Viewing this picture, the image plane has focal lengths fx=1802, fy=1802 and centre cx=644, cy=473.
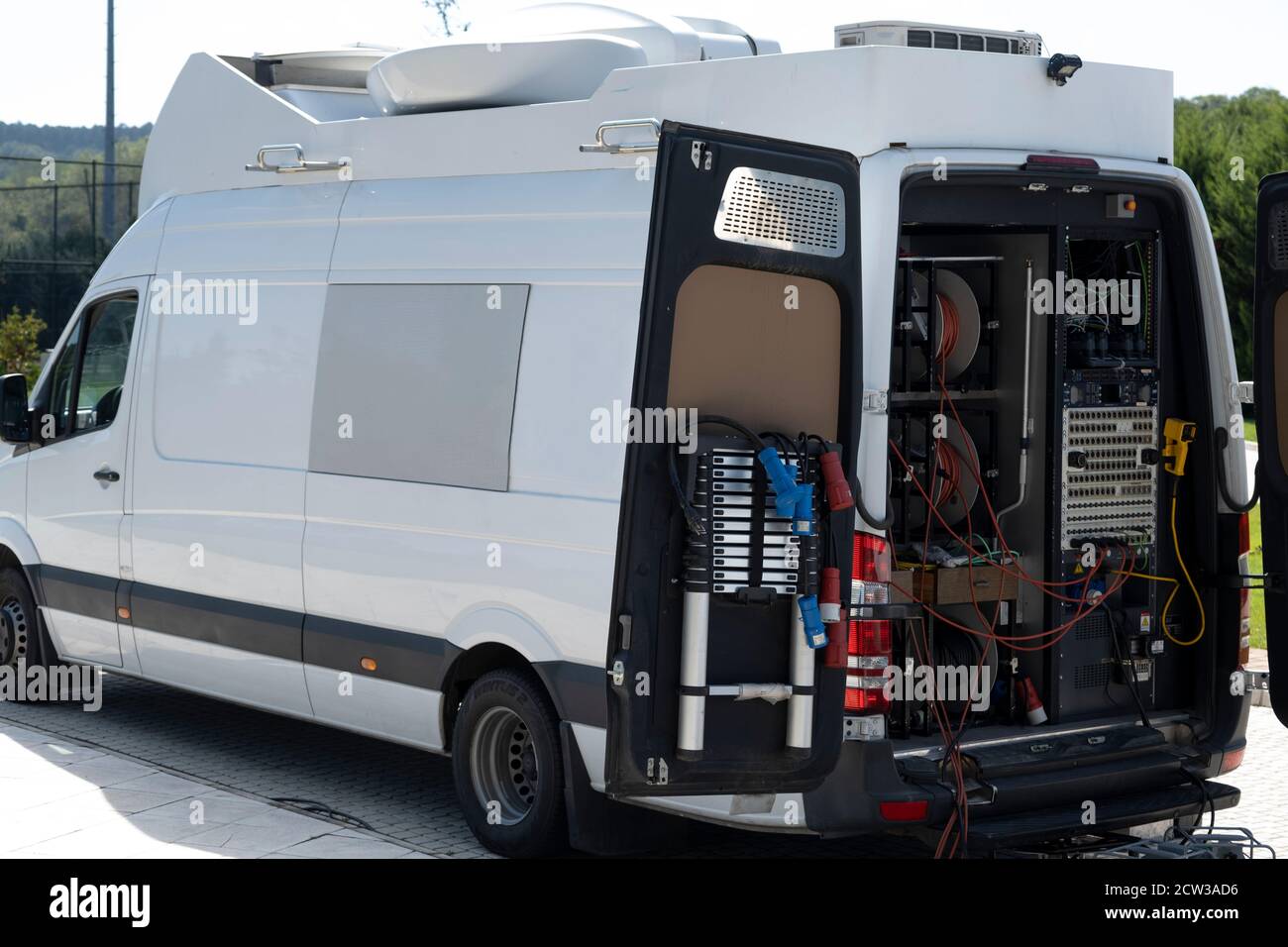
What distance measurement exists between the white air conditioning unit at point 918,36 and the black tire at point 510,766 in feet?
8.52

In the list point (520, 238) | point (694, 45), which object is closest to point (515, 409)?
point (520, 238)

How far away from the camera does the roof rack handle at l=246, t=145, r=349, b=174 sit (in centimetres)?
780

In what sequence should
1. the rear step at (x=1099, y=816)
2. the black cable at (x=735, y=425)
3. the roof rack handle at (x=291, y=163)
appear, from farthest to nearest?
1. the roof rack handle at (x=291, y=163)
2. the rear step at (x=1099, y=816)
3. the black cable at (x=735, y=425)

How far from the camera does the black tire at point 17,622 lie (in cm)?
951

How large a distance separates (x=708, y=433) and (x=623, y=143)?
1.29 metres

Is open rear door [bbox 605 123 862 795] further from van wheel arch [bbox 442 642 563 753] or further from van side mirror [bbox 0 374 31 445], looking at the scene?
van side mirror [bbox 0 374 31 445]

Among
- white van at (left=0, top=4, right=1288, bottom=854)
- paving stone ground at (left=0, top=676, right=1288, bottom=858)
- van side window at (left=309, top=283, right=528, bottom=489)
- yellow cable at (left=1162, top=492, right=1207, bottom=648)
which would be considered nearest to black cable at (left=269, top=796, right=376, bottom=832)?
paving stone ground at (left=0, top=676, right=1288, bottom=858)

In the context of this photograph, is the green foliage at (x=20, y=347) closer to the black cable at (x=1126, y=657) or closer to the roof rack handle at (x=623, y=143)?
the roof rack handle at (x=623, y=143)

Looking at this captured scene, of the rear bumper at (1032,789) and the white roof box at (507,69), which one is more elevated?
the white roof box at (507,69)

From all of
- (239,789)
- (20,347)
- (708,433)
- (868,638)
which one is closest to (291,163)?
(239,789)

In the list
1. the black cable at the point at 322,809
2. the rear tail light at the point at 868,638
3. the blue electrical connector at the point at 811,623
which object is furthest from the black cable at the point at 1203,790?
the black cable at the point at 322,809

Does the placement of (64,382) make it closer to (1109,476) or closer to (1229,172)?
(1109,476)
